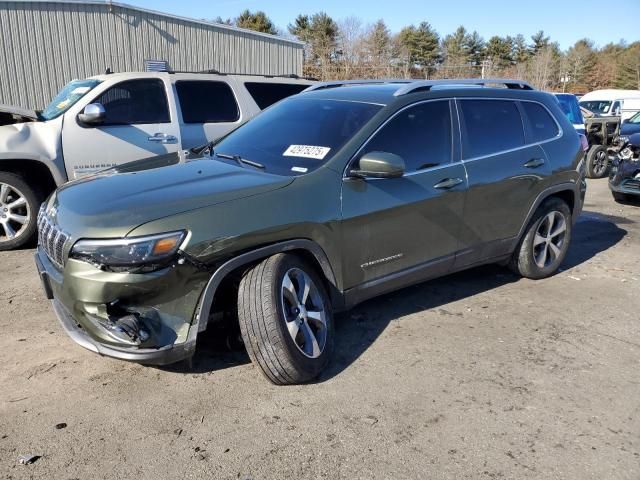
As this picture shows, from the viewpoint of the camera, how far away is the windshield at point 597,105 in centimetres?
2288

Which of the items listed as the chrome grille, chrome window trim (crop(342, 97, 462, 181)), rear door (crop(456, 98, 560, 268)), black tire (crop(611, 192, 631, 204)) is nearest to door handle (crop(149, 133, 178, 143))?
the chrome grille

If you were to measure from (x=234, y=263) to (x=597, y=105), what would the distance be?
81.0ft

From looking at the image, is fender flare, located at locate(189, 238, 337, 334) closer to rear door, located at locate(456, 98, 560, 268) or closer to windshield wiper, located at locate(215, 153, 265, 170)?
windshield wiper, located at locate(215, 153, 265, 170)

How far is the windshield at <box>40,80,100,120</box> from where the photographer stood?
20.3 feet

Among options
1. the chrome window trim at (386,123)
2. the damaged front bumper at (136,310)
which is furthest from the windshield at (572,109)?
the damaged front bumper at (136,310)

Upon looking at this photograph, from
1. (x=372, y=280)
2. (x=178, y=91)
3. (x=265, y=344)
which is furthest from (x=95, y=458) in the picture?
(x=178, y=91)

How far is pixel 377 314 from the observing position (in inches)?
170

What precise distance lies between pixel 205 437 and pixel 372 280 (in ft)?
4.97

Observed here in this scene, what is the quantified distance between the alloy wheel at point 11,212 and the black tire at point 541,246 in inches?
197

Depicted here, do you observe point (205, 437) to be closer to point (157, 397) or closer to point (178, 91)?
point (157, 397)

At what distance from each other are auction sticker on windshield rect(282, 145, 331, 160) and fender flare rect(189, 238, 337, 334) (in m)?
0.65

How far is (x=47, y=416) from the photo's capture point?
2.92 metres

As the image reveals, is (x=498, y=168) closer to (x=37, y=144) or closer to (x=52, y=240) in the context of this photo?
(x=52, y=240)

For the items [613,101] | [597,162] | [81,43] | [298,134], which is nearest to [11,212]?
[298,134]
